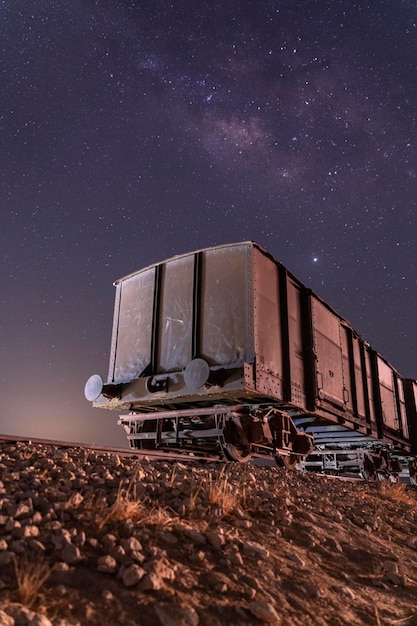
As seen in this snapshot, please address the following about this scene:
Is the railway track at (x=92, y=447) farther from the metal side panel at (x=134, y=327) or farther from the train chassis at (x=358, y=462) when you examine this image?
the train chassis at (x=358, y=462)

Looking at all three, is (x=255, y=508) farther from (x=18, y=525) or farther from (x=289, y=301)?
(x=289, y=301)

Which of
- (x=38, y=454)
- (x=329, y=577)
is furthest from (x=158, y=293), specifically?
(x=329, y=577)

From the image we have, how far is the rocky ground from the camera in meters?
2.12

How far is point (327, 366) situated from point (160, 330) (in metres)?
3.74

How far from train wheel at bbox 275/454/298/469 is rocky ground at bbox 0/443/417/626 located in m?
3.25

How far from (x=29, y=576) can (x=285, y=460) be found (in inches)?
255

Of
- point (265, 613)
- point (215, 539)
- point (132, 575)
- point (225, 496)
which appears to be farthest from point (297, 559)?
point (132, 575)

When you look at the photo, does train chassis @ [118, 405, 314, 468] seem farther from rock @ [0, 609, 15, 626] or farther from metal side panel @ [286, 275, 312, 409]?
rock @ [0, 609, 15, 626]

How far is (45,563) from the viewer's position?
7.18ft

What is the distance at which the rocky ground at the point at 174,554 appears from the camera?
212cm

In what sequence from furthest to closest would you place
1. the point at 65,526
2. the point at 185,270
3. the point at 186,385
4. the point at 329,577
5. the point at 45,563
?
1. the point at 185,270
2. the point at 186,385
3. the point at 329,577
4. the point at 65,526
5. the point at 45,563

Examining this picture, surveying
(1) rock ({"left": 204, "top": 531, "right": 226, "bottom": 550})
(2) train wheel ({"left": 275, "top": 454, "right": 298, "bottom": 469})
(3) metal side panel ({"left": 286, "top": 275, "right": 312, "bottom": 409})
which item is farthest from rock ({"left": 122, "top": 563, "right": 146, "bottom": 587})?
(3) metal side panel ({"left": 286, "top": 275, "right": 312, "bottom": 409})

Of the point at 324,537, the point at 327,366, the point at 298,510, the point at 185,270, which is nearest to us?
the point at 324,537

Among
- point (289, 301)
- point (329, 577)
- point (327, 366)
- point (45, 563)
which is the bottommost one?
point (329, 577)
